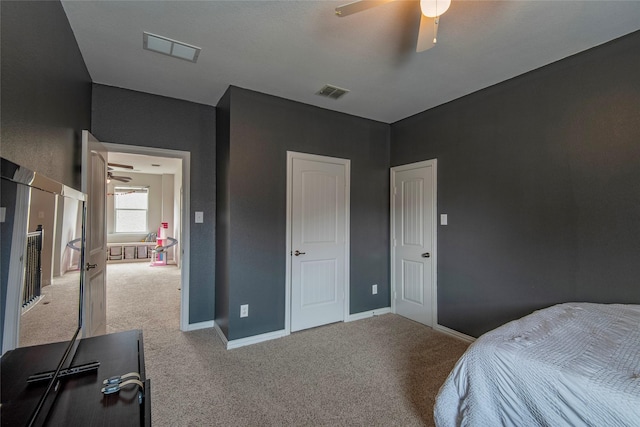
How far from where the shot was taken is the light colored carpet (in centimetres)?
198

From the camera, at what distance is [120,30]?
7.00 feet

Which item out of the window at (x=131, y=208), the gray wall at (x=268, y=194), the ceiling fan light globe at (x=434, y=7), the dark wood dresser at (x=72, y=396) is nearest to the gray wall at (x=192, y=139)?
the gray wall at (x=268, y=194)

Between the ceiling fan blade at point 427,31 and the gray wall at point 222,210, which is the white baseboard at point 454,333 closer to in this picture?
the gray wall at point 222,210

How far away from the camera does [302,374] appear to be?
2463 mm

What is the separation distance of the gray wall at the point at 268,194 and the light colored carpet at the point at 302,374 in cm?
39

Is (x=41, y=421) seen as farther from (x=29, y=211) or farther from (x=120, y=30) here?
(x=120, y=30)

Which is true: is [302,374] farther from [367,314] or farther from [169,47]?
[169,47]

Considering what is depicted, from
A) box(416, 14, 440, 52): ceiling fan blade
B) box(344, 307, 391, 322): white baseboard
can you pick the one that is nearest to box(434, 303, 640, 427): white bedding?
box(416, 14, 440, 52): ceiling fan blade

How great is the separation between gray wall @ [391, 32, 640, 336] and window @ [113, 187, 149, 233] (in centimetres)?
802

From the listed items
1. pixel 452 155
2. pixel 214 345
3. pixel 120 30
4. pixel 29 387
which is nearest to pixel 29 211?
pixel 29 387

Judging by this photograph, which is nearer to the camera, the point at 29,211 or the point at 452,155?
the point at 29,211

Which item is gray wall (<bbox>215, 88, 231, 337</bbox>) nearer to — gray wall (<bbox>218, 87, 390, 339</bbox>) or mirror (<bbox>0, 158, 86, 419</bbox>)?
gray wall (<bbox>218, 87, 390, 339</bbox>)

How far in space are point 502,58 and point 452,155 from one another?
1.05m

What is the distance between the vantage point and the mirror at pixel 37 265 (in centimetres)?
78
